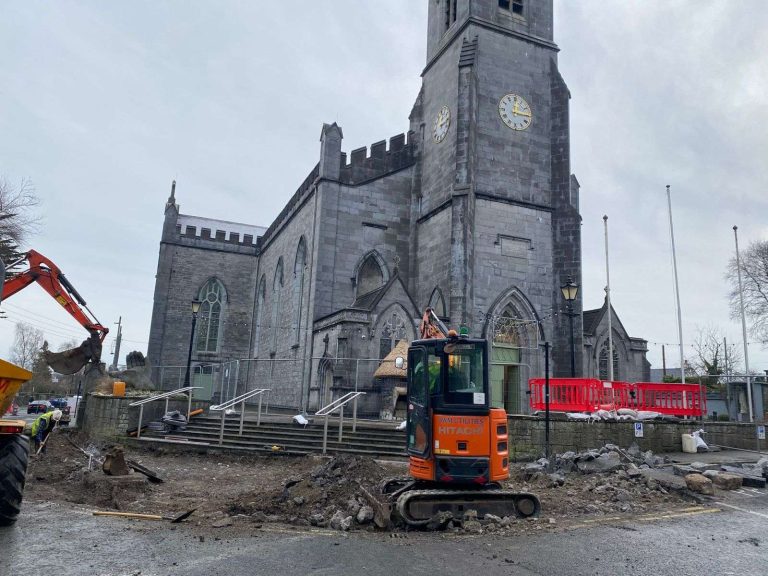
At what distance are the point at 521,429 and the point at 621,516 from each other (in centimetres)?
558

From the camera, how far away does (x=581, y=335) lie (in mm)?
23469

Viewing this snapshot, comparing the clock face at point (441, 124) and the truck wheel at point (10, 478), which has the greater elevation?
the clock face at point (441, 124)

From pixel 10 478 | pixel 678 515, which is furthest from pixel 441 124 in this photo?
pixel 10 478

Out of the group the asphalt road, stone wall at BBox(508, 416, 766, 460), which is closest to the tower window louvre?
stone wall at BBox(508, 416, 766, 460)

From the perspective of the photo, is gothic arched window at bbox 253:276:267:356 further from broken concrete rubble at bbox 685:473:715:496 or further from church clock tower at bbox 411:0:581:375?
broken concrete rubble at bbox 685:473:715:496

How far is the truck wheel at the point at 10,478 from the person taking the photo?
7.30 metres

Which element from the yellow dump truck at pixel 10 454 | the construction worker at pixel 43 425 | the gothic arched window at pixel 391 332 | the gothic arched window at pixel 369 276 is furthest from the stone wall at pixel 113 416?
the gothic arched window at pixel 369 276

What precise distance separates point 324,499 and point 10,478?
4360 mm

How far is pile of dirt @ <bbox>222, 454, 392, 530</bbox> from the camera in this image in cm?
820

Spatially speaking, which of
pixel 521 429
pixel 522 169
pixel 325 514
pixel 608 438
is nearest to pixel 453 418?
pixel 325 514

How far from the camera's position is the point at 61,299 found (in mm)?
18344

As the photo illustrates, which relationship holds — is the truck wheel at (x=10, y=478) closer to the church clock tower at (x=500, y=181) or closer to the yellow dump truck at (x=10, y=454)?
the yellow dump truck at (x=10, y=454)

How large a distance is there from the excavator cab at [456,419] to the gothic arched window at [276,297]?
26.2 metres

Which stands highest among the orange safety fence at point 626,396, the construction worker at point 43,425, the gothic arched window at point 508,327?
the gothic arched window at point 508,327
